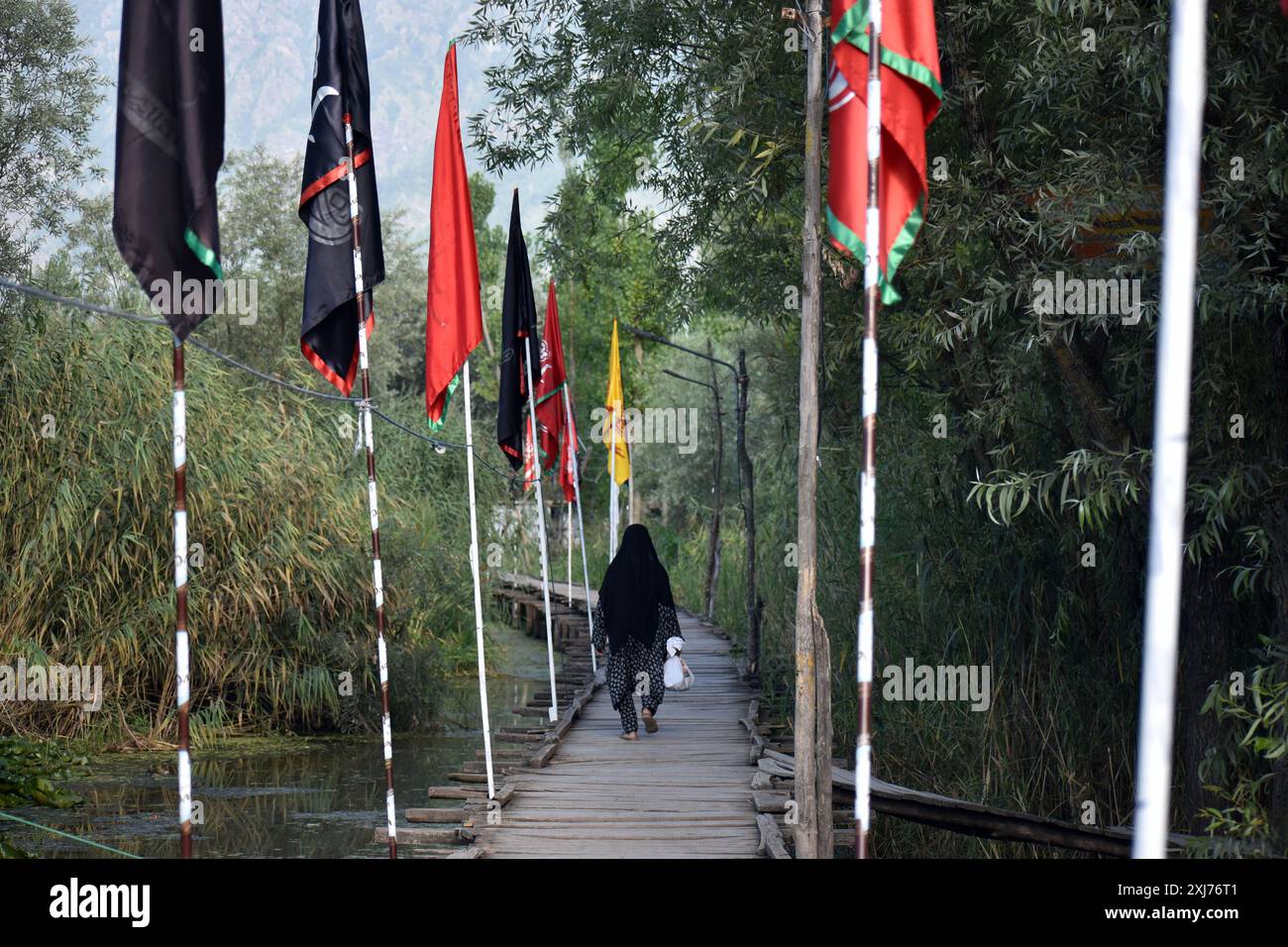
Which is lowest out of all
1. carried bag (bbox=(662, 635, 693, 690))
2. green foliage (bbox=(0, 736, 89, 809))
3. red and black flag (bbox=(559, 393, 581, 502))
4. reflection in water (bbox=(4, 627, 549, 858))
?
reflection in water (bbox=(4, 627, 549, 858))

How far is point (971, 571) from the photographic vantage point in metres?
11.3

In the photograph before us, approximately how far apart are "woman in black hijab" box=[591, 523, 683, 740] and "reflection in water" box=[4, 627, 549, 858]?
6.53 ft

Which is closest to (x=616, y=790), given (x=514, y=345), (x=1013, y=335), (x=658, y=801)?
(x=658, y=801)

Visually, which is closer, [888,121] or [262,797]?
[888,121]

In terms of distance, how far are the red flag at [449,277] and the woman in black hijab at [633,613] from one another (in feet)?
9.71

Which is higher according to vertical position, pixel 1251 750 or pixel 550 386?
pixel 550 386

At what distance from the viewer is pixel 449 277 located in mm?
9320

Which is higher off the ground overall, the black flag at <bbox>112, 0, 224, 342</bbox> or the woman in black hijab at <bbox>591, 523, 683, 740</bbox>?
the black flag at <bbox>112, 0, 224, 342</bbox>

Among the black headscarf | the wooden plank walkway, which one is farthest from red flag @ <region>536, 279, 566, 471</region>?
the black headscarf

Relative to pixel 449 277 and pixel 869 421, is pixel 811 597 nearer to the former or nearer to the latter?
pixel 869 421

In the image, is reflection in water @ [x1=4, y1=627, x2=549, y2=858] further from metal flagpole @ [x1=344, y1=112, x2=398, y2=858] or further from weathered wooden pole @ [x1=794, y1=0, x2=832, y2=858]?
weathered wooden pole @ [x1=794, y1=0, x2=832, y2=858]

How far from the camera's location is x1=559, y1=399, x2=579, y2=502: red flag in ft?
54.4

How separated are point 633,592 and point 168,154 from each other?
274 inches
